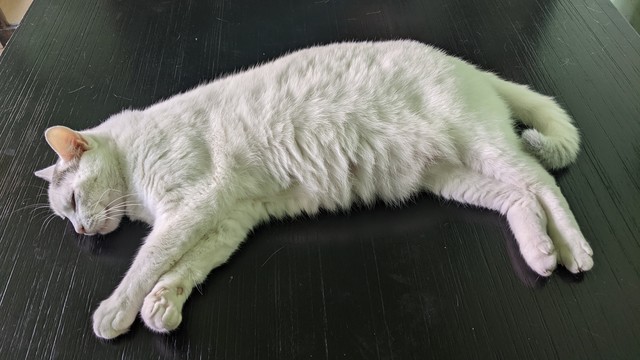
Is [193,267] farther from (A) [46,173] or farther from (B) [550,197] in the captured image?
(B) [550,197]

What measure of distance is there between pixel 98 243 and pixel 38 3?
53.9 inches

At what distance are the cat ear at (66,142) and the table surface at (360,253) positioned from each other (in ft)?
0.74

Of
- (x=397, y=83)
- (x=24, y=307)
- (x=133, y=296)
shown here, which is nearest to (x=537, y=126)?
(x=397, y=83)

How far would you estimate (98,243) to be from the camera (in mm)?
1396

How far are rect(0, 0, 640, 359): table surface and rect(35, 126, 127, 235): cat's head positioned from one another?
0.07 meters

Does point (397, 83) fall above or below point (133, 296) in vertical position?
above

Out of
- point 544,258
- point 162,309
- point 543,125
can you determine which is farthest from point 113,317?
point 543,125

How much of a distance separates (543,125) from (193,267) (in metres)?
1.03

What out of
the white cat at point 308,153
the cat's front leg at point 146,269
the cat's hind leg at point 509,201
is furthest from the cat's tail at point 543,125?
the cat's front leg at point 146,269

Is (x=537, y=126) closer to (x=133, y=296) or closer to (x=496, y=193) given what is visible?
(x=496, y=193)

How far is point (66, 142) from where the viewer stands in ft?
4.39

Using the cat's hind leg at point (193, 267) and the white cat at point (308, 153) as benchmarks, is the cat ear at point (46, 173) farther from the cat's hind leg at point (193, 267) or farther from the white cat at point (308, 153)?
the cat's hind leg at point (193, 267)

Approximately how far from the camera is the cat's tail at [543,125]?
1.37 metres

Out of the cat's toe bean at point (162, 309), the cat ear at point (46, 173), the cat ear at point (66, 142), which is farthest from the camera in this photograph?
the cat ear at point (46, 173)
